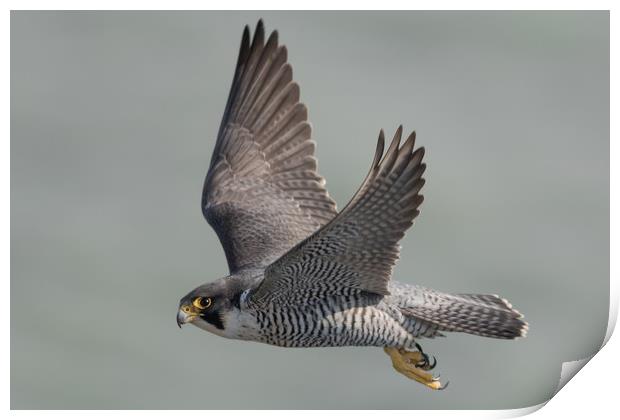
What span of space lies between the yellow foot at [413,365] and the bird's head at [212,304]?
0.62 metres

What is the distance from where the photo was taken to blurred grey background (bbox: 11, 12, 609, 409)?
554cm

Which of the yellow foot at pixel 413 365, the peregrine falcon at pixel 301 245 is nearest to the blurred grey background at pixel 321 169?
the peregrine falcon at pixel 301 245

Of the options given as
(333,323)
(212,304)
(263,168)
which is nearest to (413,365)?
(333,323)

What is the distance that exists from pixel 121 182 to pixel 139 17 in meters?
1.15

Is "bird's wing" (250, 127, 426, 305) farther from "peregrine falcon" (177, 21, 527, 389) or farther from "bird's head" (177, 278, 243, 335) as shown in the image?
"bird's head" (177, 278, 243, 335)

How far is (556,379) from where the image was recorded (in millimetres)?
4793

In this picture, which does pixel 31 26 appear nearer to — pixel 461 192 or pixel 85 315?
pixel 85 315

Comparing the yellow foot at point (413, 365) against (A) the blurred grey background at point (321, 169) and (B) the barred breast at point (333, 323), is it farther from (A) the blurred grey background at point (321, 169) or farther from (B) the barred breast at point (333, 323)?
(A) the blurred grey background at point (321, 169)

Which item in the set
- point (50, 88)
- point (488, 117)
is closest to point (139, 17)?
point (50, 88)

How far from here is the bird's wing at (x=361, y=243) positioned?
3811 millimetres

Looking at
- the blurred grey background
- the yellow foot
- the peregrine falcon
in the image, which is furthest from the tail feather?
the blurred grey background
